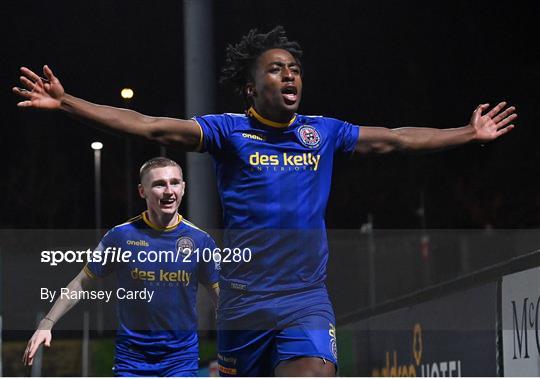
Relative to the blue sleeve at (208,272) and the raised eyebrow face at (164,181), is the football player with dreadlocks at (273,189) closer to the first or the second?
the blue sleeve at (208,272)

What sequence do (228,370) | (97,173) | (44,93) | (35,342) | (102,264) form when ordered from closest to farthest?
(44,93) → (228,370) → (35,342) → (102,264) → (97,173)

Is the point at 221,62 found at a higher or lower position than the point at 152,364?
higher

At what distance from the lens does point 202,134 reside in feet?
17.9

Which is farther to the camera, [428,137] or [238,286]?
[428,137]

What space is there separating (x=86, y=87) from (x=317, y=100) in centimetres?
143

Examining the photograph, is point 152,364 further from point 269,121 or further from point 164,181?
point 269,121

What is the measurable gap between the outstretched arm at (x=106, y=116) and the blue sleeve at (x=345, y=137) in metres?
0.73

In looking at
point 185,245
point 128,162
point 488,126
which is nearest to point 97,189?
point 128,162

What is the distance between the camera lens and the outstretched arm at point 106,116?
5.00 meters

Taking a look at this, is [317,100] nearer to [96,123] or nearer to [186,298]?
[186,298]

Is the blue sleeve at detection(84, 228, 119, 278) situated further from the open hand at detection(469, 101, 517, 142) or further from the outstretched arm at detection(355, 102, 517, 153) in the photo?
the open hand at detection(469, 101, 517, 142)

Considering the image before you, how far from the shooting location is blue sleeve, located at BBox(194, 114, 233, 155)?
5.46 metres

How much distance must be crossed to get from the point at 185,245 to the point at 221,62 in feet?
3.67

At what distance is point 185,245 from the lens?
630 centimetres
